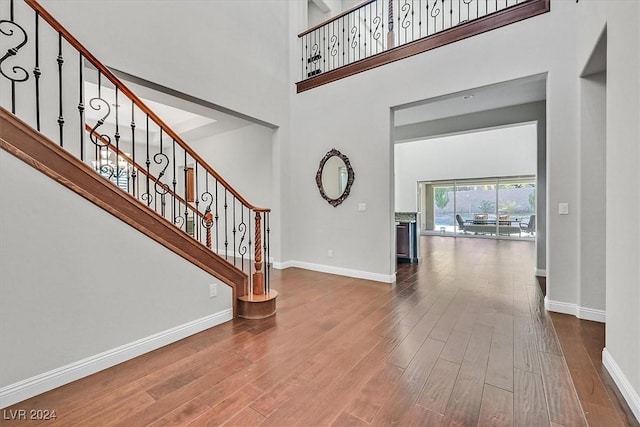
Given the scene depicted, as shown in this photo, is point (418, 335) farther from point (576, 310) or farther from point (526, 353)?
point (576, 310)

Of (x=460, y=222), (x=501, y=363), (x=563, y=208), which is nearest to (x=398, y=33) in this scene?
(x=563, y=208)

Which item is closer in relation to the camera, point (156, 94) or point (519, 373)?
point (519, 373)

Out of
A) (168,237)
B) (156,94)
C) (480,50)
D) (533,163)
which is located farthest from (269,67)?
(533,163)

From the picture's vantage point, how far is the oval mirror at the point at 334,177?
4.73 m

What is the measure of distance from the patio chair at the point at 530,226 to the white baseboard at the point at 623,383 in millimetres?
8712

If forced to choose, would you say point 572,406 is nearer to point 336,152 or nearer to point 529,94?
point 336,152

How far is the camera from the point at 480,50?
3615mm

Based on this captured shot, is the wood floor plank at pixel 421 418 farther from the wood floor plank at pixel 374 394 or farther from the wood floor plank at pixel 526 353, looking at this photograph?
the wood floor plank at pixel 526 353

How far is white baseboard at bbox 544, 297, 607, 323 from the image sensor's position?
9.27 feet

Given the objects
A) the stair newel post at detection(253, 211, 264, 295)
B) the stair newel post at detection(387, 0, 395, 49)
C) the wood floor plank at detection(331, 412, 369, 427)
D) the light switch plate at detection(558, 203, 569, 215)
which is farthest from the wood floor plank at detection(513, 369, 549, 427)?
the stair newel post at detection(387, 0, 395, 49)

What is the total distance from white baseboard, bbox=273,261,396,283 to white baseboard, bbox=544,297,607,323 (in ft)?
6.12

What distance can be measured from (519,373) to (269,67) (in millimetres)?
5246

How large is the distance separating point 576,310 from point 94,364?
14.4ft

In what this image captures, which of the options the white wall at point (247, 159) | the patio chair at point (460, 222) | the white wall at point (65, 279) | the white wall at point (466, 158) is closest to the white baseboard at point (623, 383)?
the white wall at point (65, 279)
